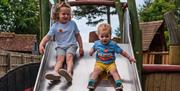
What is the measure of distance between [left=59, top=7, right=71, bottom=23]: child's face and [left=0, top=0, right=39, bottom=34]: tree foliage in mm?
34466

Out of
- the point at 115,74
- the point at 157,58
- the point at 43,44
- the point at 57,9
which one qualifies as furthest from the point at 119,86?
the point at 157,58

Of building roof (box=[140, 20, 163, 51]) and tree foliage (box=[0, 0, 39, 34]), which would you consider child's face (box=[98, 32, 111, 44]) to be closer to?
building roof (box=[140, 20, 163, 51])

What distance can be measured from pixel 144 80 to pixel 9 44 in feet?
99.8

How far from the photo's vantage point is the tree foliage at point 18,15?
39.9m

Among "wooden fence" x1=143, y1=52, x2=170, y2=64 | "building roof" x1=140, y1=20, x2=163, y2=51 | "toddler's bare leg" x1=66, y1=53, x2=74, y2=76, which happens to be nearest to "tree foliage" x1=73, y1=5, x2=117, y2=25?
"toddler's bare leg" x1=66, y1=53, x2=74, y2=76

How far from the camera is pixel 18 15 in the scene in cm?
4109

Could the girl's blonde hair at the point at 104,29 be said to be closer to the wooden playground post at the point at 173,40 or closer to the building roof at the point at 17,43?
the wooden playground post at the point at 173,40

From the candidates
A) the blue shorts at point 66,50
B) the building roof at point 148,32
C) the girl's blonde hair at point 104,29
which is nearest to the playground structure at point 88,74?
the blue shorts at point 66,50

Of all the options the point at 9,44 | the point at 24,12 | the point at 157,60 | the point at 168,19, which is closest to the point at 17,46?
the point at 9,44

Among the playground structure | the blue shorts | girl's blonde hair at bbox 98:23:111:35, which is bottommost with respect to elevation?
the playground structure

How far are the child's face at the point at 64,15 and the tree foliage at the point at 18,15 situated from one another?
34.5 metres

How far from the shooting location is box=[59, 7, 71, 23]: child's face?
16.8 ft

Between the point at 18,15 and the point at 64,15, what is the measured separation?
36.4 m

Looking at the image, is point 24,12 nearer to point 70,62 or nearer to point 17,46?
point 17,46
